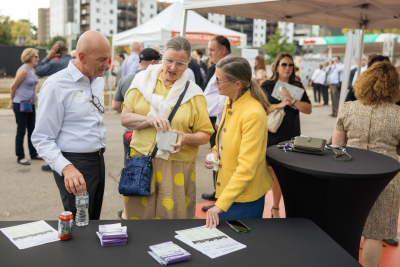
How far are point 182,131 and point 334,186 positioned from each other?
109cm

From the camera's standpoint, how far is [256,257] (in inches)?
65.2

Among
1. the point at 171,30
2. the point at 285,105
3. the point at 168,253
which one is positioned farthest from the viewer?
the point at 171,30

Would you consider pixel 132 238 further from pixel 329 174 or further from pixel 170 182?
pixel 329 174

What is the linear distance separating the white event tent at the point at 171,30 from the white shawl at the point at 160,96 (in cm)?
789

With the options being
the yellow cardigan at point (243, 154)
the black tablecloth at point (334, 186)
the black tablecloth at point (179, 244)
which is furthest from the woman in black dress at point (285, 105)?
the black tablecloth at point (179, 244)

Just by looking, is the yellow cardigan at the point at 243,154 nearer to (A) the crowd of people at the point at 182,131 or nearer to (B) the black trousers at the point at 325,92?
(A) the crowd of people at the point at 182,131

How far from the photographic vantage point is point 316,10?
16.2 ft

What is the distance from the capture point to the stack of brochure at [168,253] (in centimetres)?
155

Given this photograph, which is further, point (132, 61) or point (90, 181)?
Result: point (132, 61)

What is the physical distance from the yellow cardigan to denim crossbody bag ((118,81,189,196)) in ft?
1.54

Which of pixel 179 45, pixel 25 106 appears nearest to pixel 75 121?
pixel 179 45

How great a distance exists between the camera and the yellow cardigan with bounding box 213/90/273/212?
6.88 ft

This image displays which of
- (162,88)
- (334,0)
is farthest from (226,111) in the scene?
(334,0)

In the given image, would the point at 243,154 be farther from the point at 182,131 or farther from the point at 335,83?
the point at 335,83
